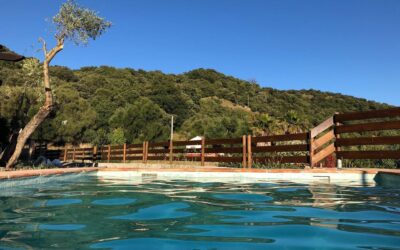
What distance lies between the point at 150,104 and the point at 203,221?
105 ft

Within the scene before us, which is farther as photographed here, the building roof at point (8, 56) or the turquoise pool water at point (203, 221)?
the building roof at point (8, 56)

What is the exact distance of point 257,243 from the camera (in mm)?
2307

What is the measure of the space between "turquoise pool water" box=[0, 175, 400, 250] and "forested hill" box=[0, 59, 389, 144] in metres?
9.60

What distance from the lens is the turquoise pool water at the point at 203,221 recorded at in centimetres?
232

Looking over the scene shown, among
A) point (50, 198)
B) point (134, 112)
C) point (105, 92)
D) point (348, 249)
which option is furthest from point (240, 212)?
point (105, 92)

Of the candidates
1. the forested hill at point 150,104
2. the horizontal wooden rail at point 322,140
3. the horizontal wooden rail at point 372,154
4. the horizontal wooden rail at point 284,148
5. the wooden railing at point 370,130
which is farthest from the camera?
the forested hill at point 150,104

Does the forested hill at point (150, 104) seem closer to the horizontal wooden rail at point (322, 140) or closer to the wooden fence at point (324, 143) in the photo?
the wooden fence at point (324, 143)

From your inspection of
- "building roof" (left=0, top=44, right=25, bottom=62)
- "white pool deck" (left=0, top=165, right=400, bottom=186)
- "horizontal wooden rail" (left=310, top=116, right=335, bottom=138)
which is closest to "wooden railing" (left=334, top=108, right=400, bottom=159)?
"horizontal wooden rail" (left=310, top=116, right=335, bottom=138)

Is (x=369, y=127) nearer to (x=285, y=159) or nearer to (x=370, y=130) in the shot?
(x=370, y=130)

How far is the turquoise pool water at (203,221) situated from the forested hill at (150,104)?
9.60m

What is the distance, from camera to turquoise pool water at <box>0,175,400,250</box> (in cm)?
232

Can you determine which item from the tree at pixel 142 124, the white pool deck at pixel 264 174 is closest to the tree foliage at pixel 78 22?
the white pool deck at pixel 264 174

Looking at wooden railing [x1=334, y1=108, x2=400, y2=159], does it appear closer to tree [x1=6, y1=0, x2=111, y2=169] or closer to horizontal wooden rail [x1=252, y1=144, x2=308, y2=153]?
horizontal wooden rail [x1=252, y1=144, x2=308, y2=153]

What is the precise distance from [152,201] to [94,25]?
31.7 ft
